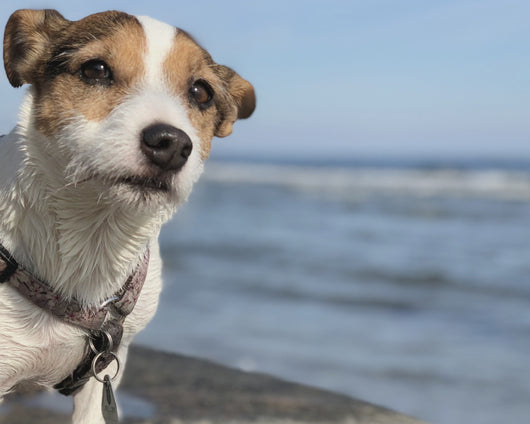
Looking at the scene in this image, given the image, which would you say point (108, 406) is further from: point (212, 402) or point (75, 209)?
point (212, 402)

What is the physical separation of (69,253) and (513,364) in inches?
149

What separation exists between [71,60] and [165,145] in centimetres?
48

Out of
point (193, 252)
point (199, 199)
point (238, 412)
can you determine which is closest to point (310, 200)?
point (199, 199)

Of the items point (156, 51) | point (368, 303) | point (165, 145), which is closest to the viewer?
point (165, 145)

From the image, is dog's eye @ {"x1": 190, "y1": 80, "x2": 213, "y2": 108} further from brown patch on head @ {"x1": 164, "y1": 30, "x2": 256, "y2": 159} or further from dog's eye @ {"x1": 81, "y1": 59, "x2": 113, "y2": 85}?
dog's eye @ {"x1": 81, "y1": 59, "x2": 113, "y2": 85}

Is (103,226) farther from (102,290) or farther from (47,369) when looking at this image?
(47,369)

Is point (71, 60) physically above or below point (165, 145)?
above

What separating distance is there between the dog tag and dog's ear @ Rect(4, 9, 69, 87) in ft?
3.62

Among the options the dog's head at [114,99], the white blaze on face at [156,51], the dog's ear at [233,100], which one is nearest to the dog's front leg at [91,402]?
the dog's head at [114,99]

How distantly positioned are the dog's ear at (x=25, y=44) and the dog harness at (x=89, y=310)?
23.0 inches

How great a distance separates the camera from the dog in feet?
6.72

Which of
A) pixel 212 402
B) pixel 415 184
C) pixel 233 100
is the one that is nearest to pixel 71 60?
pixel 233 100

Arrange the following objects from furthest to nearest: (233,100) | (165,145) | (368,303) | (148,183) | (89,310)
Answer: (368,303) → (233,100) → (89,310) → (148,183) → (165,145)

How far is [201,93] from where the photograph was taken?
2.40 metres
